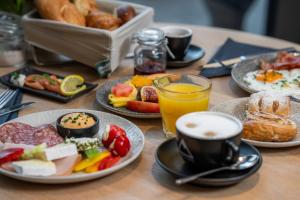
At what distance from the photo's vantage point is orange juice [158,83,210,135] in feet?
4.65

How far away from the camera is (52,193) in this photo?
1214mm

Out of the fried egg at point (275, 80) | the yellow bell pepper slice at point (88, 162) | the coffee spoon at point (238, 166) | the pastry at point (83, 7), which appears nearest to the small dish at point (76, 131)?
the yellow bell pepper slice at point (88, 162)

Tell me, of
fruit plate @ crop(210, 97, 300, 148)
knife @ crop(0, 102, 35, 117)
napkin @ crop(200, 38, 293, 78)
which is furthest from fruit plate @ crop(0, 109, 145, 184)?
napkin @ crop(200, 38, 293, 78)

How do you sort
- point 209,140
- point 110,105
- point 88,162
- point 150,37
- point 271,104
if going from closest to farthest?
point 209,140 → point 88,162 → point 271,104 → point 110,105 → point 150,37

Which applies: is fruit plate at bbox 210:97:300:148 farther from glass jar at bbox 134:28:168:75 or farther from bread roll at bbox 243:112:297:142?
glass jar at bbox 134:28:168:75

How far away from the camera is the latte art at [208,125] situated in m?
1.20

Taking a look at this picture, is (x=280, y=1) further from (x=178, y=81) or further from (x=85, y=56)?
(x=178, y=81)

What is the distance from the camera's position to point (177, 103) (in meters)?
1.42

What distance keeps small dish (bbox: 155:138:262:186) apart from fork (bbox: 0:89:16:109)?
1.96 ft

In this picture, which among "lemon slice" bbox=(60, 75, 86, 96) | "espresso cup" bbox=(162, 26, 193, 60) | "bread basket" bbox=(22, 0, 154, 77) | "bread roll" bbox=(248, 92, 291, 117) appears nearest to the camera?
"bread roll" bbox=(248, 92, 291, 117)

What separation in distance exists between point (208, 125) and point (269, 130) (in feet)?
0.68

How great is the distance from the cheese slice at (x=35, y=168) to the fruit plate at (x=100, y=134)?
1cm

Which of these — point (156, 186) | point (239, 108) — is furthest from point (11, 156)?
point (239, 108)

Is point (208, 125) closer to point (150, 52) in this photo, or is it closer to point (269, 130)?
point (269, 130)
